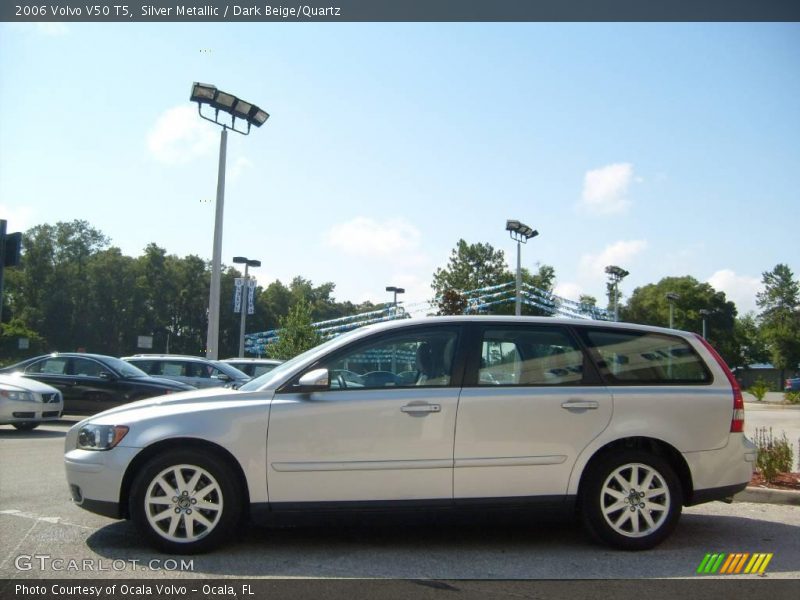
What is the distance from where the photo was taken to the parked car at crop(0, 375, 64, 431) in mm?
13398

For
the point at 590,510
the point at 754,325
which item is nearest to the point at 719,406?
the point at 590,510

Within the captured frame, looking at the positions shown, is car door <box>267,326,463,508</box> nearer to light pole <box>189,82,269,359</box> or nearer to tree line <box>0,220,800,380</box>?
light pole <box>189,82,269,359</box>

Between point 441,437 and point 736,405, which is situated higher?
point 736,405

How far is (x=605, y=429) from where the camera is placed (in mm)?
5363

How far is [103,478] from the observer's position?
5.07 metres

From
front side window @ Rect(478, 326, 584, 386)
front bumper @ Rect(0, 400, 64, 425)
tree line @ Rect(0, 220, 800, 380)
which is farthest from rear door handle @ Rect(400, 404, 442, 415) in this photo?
tree line @ Rect(0, 220, 800, 380)

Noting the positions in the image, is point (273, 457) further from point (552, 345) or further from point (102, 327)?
point (102, 327)

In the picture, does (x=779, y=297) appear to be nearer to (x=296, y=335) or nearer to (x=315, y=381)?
(x=296, y=335)

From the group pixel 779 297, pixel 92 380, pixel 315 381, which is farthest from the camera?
pixel 779 297

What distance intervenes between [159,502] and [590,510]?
2981 mm

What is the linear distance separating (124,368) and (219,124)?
11.2 m

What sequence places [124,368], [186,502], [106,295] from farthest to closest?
[106,295] < [124,368] < [186,502]

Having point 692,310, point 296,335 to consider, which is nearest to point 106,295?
point 296,335
